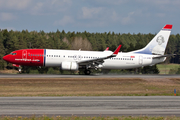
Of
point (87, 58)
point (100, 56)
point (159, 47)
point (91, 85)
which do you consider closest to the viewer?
point (91, 85)

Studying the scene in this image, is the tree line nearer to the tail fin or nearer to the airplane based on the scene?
the airplane

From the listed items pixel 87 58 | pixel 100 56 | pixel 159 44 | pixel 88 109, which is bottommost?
pixel 88 109

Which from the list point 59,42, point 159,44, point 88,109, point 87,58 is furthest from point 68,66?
point 59,42

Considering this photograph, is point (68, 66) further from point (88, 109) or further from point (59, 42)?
point (59, 42)

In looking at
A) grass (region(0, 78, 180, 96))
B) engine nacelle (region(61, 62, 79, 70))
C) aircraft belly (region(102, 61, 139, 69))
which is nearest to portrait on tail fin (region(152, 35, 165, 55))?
aircraft belly (region(102, 61, 139, 69))

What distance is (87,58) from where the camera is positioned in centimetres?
4178

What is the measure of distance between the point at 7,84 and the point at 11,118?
61.3 feet

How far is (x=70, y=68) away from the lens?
131 feet

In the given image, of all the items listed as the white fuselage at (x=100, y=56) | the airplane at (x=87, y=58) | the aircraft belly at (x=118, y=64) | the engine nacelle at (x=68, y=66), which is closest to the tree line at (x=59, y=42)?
the airplane at (x=87, y=58)

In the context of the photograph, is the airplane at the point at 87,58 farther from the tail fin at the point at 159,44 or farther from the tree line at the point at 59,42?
the tree line at the point at 59,42

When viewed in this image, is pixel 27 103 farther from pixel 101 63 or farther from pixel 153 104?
pixel 101 63

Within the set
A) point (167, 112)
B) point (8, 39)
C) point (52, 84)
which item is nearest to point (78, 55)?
point (52, 84)

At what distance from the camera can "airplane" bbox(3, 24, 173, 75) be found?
39.9m

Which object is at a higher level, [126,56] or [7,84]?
[126,56]
